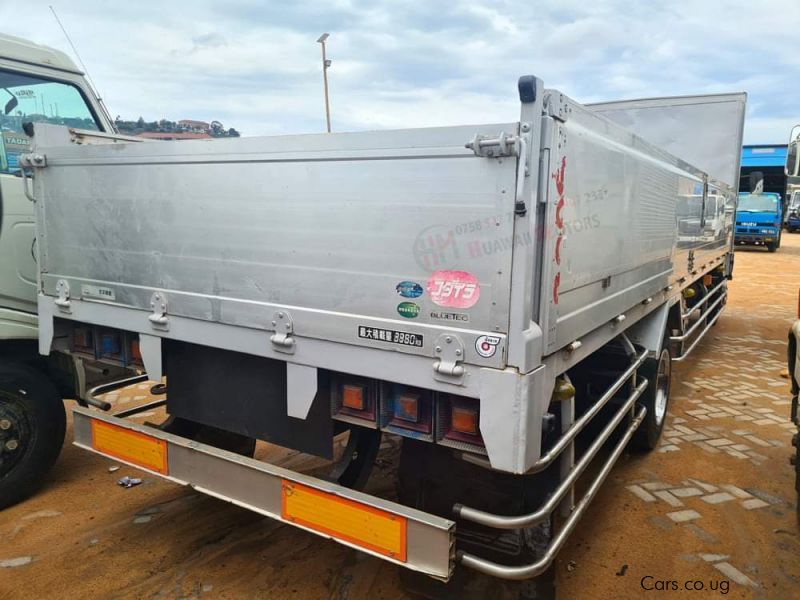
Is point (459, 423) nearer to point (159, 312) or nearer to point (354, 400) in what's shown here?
point (354, 400)

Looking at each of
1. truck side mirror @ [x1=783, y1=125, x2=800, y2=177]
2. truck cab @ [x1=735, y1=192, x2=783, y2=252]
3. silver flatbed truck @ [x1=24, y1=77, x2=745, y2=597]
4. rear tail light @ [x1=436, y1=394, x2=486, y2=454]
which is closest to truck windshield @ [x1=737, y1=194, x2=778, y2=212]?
truck cab @ [x1=735, y1=192, x2=783, y2=252]

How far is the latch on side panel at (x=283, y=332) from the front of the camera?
2.45 m

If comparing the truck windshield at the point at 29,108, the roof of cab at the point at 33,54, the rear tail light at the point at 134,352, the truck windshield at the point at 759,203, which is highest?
the roof of cab at the point at 33,54

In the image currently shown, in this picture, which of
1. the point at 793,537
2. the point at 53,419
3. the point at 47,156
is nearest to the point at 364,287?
the point at 47,156

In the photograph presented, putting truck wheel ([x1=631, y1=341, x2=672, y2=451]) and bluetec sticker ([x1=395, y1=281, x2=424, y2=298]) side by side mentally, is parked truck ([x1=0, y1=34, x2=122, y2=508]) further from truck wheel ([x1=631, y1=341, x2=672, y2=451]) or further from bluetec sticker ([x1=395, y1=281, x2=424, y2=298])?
truck wheel ([x1=631, y1=341, x2=672, y2=451])

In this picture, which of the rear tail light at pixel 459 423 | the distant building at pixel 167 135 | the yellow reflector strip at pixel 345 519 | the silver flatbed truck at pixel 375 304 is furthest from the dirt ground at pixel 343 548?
the distant building at pixel 167 135

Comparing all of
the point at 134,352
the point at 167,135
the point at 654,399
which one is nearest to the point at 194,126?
the point at 167,135

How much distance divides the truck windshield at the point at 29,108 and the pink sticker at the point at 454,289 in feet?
9.52

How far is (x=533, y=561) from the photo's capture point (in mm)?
2330

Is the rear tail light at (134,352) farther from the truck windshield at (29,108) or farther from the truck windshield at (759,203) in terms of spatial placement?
the truck windshield at (759,203)

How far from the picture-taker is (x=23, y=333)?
3.58 metres

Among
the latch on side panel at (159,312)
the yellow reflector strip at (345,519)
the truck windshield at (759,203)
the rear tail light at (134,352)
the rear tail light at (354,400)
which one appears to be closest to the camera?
the yellow reflector strip at (345,519)

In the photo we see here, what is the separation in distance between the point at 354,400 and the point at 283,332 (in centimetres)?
41

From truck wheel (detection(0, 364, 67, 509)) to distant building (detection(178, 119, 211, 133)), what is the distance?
1.86m
